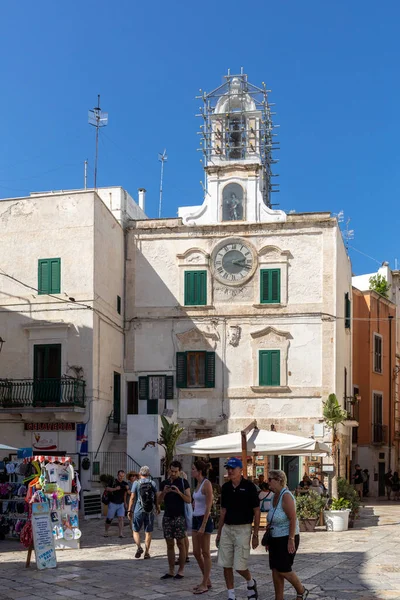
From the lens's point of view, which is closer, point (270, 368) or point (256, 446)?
point (256, 446)

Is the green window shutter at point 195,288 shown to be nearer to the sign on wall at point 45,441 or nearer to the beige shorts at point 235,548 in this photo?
the sign on wall at point 45,441

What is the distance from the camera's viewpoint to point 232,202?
29875mm

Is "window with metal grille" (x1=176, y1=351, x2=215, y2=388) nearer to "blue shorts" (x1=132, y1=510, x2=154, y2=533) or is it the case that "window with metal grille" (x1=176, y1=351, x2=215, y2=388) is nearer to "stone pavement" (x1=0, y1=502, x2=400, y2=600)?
"stone pavement" (x1=0, y1=502, x2=400, y2=600)

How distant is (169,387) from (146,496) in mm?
15845

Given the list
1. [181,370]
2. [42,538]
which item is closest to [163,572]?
[42,538]

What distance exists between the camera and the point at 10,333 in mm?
26906

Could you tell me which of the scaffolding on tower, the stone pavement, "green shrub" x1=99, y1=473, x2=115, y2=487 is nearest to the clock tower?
the scaffolding on tower

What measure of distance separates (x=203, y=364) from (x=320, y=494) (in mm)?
9151

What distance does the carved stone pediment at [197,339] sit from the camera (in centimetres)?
2917

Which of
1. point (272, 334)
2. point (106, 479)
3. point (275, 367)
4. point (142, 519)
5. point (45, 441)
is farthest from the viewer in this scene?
point (272, 334)

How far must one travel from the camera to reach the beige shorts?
9.52m

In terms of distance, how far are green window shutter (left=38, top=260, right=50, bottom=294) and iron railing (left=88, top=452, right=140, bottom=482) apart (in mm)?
5321

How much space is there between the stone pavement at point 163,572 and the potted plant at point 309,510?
1383 mm

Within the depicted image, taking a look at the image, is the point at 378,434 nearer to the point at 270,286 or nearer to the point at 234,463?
the point at 270,286
